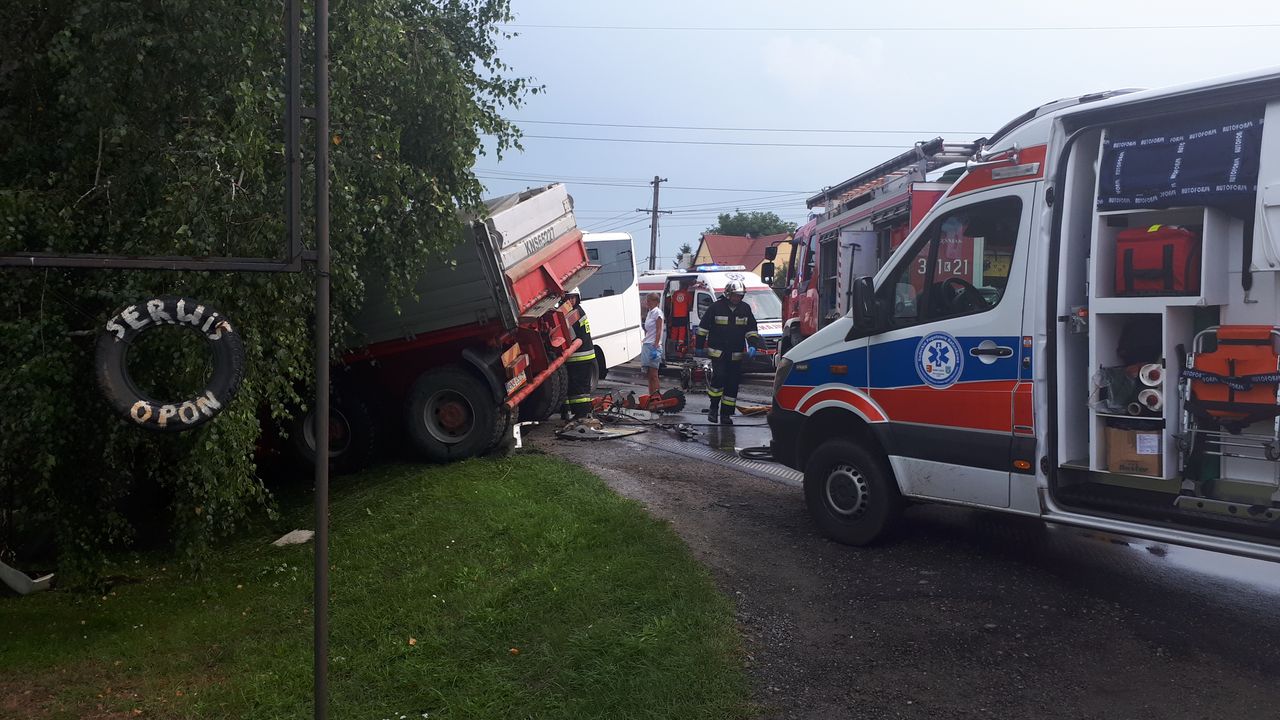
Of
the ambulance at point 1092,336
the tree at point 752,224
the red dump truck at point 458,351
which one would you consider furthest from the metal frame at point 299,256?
the tree at point 752,224

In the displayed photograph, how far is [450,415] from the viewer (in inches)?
393

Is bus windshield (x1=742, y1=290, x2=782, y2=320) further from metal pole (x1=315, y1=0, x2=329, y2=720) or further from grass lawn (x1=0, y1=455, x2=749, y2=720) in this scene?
metal pole (x1=315, y1=0, x2=329, y2=720)

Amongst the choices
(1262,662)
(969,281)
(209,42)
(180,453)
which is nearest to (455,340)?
(180,453)

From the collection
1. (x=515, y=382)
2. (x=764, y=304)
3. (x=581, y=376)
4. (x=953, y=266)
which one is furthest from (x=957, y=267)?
(x=764, y=304)

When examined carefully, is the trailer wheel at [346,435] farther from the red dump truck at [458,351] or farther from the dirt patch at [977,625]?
the dirt patch at [977,625]

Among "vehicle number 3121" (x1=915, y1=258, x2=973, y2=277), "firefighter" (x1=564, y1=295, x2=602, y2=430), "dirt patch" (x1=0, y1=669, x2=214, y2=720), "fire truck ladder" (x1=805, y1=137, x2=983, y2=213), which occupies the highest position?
"fire truck ladder" (x1=805, y1=137, x2=983, y2=213)

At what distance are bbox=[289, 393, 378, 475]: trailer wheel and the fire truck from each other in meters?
5.24

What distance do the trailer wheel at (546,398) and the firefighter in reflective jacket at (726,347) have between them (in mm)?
1953

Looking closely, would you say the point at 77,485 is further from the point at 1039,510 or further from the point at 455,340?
the point at 1039,510

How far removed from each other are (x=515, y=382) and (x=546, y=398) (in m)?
2.76

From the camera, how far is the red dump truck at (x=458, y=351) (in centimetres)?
949

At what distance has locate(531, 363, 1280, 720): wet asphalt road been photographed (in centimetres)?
447

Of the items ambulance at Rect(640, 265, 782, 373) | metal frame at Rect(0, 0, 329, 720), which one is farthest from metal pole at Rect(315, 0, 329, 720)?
ambulance at Rect(640, 265, 782, 373)

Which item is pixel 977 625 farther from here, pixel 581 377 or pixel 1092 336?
pixel 581 377
